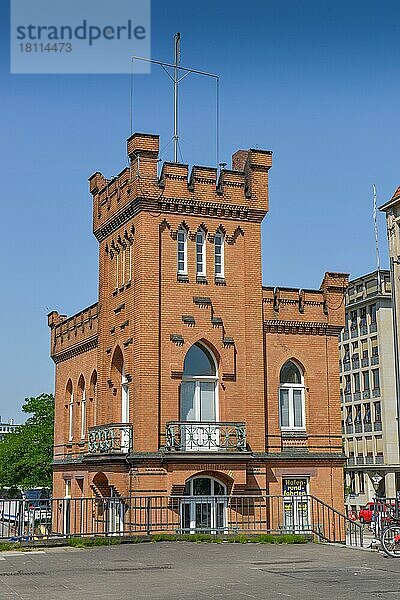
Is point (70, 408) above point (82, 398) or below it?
below

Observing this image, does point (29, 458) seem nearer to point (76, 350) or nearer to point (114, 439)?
point (76, 350)

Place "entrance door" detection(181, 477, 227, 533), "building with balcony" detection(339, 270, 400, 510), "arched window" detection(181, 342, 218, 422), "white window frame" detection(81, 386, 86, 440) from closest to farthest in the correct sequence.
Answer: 1. "entrance door" detection(181, 477, 227, 533)
2. "arched window" detection(181, 342, 218, 422)
3. "white window frame" detection(81, 386, 86, 440)
4. "building with balcony" detection(339, 270, 400, 510)

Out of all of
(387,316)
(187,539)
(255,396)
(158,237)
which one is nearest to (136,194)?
(158,237)

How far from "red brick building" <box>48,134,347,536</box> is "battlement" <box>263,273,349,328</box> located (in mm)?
41

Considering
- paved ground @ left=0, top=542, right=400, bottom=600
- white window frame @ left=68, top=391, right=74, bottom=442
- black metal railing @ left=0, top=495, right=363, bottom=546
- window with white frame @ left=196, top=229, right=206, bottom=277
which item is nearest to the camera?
paved ground @ left=0, top=542, right=400, bottom=600


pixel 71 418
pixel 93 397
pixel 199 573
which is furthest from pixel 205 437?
pixel 199 573

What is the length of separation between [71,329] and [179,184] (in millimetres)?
10242

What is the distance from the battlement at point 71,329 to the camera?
33.8 meters

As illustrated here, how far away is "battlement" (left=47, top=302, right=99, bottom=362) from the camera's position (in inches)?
1330

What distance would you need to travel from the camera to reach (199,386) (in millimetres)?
28781

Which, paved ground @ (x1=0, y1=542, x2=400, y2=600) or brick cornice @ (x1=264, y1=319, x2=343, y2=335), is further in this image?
brick cornice @ (x1=264, y1=319, x2=343, y2=335)

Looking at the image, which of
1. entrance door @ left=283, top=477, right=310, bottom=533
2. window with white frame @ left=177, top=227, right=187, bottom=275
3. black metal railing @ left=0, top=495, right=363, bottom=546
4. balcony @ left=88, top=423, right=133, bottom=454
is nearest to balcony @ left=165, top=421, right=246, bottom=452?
balcony @ left=88, top=423, right=133, bottom=454

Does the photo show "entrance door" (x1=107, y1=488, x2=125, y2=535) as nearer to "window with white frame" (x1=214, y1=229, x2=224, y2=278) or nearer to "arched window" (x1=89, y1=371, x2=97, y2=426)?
"arched window" (x1=89, y1=371, x2=97, y2=426)

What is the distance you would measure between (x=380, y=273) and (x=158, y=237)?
54371mm
